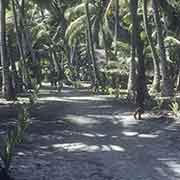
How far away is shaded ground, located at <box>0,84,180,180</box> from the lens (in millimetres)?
9703

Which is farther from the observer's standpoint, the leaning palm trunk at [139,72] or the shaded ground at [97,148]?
the leaning palm trunk at [139,72]

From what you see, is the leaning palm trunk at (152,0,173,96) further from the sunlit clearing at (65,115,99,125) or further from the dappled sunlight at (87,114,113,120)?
the sunlit clearing at (65,115,99,125)

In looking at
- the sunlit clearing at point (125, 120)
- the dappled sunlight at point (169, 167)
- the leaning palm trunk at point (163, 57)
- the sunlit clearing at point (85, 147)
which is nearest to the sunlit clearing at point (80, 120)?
the sunlit clearing at point (125, 120)

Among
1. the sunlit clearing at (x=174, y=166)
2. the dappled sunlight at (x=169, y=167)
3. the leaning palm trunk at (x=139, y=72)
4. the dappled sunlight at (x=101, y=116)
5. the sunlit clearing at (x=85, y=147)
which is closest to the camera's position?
the dappled sunlight at (x=169, y=167)

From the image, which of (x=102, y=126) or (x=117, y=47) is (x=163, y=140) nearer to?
(x=102, y=126)

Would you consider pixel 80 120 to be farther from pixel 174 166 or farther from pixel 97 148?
pixel 174 166

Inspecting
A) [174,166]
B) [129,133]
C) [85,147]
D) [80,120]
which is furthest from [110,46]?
[174,166]

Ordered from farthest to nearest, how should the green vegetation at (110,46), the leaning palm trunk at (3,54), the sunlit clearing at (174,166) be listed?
1. the leaning palm trunk at (3,54)
2. the green vegetation at (110,46)
3. the sunlit clearing at (174,166)

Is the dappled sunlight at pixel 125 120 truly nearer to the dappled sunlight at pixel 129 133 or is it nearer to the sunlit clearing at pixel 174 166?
the dappled sunlight at pixel 129 133

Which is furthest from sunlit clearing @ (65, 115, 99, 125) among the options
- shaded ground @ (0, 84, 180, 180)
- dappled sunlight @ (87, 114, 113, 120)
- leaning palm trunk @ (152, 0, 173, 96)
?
leaning palm trunk @ (152, 0, 173, 96)

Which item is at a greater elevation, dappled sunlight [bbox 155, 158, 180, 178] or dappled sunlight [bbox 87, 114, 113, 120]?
dappled sunlight [bbox 87, 114, 113, 120]

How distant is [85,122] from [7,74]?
8.42 meters

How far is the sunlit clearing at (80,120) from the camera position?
55.8ft

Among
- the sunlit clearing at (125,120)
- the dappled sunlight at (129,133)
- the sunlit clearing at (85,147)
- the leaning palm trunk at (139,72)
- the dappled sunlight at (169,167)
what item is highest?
the leaning palm trunk at (139,72)
